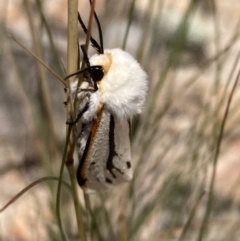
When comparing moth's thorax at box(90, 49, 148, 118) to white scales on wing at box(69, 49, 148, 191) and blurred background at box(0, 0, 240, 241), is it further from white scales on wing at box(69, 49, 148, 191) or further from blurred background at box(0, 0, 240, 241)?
blurred background at box(0, 0, 240, 241)

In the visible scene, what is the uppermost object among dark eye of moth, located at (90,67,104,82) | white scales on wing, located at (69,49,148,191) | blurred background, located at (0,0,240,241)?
dark eye of moth, located at (90,67,104,82)

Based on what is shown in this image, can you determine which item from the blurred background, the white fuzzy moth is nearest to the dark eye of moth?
the white fuzzy moth

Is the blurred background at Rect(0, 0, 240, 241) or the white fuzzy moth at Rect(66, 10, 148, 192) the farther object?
Result: the blurred background at Rect(0, 0, 240, 241)

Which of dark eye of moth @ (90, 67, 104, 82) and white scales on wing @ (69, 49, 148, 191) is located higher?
dark eye of moth @ (90, 67, 104, 82)

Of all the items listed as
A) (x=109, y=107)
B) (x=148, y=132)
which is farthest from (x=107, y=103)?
(x=148, y=132)

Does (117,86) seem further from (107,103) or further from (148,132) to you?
(148,132)

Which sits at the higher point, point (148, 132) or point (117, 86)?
point (117, 86)

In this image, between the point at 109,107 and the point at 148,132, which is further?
the point at 148,132
